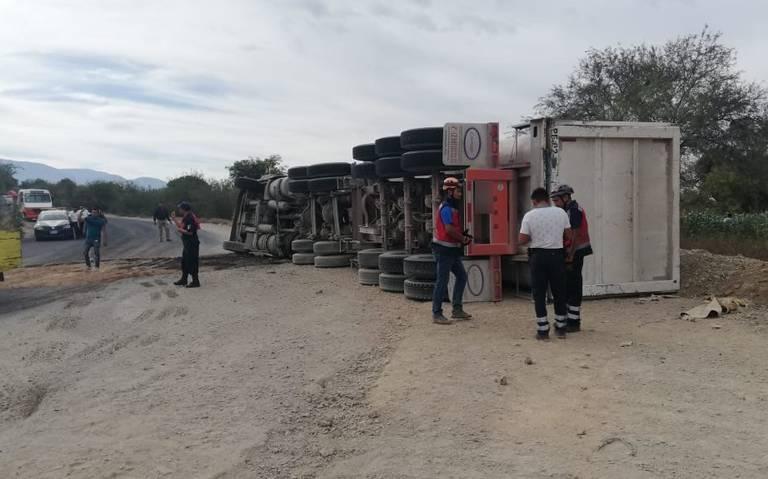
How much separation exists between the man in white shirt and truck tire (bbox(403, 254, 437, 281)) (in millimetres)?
2529

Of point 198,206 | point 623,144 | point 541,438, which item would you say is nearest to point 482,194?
point 623,144

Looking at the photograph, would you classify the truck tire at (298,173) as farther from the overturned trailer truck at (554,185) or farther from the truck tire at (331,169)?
the overturned trailer truck at (554,185)

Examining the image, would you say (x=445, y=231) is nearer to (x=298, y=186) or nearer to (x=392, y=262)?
(x=392, y=262)

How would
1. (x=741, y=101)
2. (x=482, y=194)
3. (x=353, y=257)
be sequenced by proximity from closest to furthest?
(x=482, y=194) → (x=353, y=257) → (x=741, y=101)

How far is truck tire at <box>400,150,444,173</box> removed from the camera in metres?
9.34

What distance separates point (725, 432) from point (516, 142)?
5452 millimetres

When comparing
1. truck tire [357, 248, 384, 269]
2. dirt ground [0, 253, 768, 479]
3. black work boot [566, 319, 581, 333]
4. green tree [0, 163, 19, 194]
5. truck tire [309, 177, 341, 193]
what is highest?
green tree [0, 163, 19, 194]

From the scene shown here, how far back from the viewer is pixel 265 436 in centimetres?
463

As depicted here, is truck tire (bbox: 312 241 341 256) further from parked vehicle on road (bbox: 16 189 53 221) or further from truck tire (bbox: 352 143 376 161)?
parked vehicle on road (bbox: 16 189 53 221)

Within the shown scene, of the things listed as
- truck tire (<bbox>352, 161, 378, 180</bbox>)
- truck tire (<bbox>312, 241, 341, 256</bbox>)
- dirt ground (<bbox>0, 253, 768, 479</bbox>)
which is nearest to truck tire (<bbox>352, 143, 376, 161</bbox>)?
truck tire (<bbox>352, 161, 378, 180</bbox>)

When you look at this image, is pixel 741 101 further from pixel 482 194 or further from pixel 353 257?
pixel 482 194

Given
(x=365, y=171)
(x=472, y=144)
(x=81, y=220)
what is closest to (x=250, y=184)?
(x=365, y=171)

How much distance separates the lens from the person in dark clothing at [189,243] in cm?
1217

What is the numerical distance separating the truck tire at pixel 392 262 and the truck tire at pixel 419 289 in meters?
0.70
